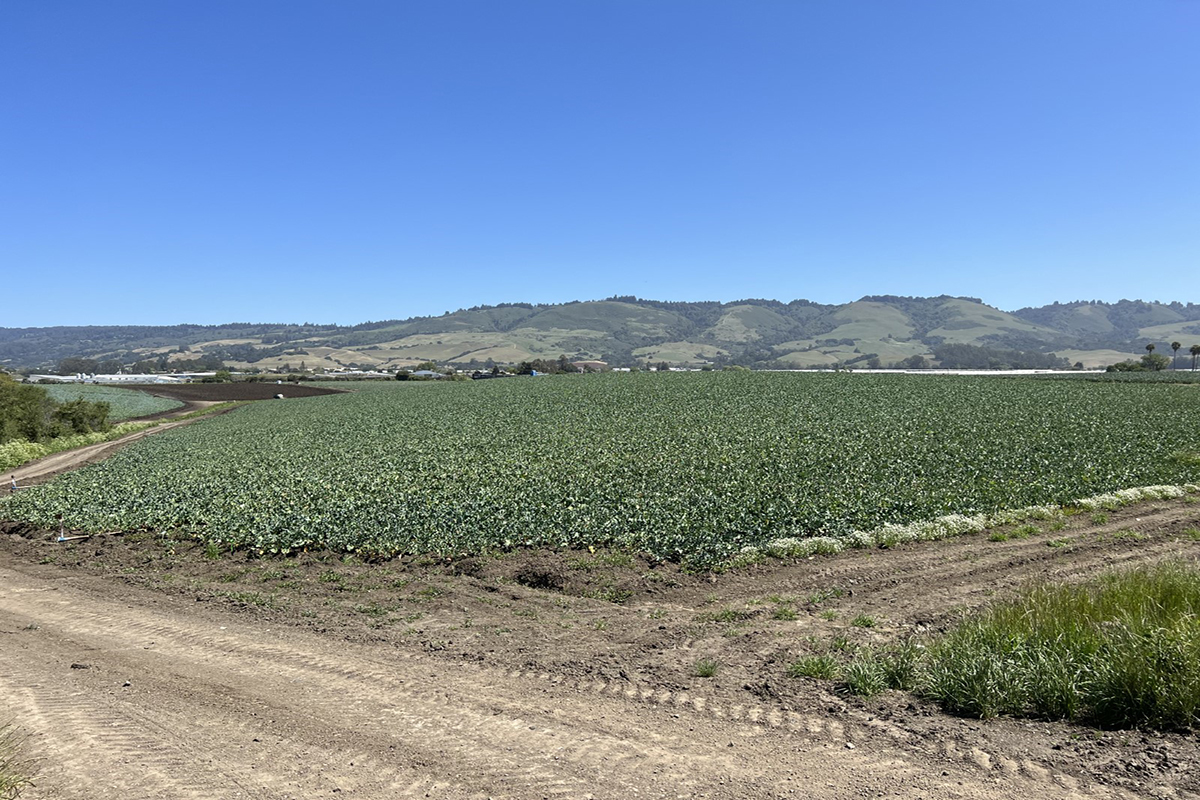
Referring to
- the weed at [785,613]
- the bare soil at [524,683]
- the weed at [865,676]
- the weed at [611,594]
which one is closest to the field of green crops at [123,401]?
the bare soil at [524,683]

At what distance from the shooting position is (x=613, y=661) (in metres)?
9.34

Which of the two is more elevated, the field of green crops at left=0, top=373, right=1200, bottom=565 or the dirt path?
the field of green crops at left=0, top=373, right=1200, bottom=565

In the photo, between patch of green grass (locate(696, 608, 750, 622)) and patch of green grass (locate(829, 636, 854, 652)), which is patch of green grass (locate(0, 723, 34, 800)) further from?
patch of green grass (locate(829, 636, 854, 652))

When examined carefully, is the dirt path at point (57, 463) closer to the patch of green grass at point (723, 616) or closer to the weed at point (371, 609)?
the weed at point (371, 609)

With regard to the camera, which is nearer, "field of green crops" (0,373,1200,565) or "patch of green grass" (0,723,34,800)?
"patch of green grass" (0,723,34,800)

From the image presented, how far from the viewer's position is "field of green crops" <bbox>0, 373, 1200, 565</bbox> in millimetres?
16078

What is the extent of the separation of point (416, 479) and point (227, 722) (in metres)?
15.9

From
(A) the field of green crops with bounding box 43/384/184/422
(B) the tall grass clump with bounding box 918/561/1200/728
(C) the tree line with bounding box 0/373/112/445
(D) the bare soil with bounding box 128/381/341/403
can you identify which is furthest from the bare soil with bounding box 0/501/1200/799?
(D) the bare soil with bounding box 128/381/341/403

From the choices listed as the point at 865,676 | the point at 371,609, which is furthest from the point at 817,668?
the point at 371,609

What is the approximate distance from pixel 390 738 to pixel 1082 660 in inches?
309

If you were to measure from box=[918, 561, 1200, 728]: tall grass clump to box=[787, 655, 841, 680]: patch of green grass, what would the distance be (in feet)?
3.34

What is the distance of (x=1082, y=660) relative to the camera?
24.9ft

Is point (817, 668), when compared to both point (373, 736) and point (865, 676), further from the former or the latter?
point (373, 736)

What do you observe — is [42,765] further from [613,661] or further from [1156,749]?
[1156,749]
